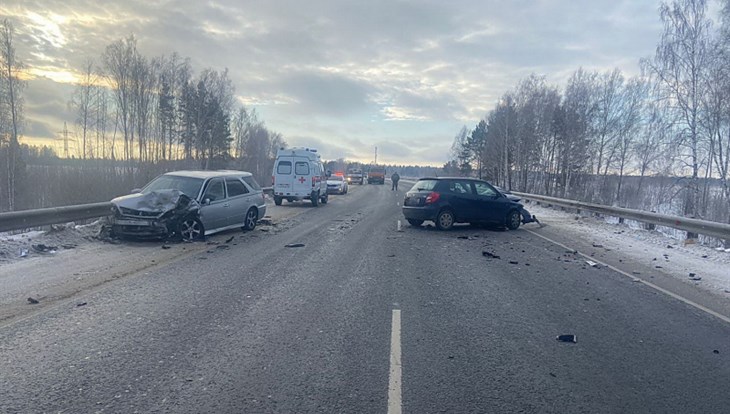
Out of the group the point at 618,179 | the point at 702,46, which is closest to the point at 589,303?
the point at 702,46

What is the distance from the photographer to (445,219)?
14781 millimetres

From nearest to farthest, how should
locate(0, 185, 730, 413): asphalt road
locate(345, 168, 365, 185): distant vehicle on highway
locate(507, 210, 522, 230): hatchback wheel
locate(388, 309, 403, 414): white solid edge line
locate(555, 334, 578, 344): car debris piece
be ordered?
1. locate(388, 309, 403, 414): white solid edge line
2. locate(0, 185, 730, 413): asphalt road
3. locate(555, 334, 578, 344): car debris piece
4. locate(507, 210, 522, 230): hatchback wheel
5. locate(345, 168, 365, 185): distant vehicle on highway

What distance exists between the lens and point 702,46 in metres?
24.0

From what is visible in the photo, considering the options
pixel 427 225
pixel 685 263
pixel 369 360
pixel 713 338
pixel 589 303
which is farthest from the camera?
pixel 427 225

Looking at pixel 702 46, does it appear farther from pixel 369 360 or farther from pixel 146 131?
pixel 146 131

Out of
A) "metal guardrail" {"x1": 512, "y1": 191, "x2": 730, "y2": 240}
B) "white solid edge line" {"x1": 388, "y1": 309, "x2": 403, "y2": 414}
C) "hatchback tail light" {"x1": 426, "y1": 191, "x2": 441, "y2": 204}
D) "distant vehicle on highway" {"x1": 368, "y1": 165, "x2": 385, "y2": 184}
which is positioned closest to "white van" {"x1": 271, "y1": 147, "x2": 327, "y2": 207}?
"hatchback tail light" {"x1": 426, "y1": 191, "x2": 441, "y2": 204}

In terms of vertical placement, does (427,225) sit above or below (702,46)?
below

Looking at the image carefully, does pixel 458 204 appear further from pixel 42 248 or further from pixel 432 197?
pixel 42 248

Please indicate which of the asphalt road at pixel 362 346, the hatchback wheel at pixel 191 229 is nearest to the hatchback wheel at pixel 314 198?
the hatchback wheel at pixel 191 229

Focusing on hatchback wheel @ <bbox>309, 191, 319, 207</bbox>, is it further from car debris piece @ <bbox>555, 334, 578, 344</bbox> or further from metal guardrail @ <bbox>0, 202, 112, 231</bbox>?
car debris piece @ <bbox>555, 334, 578, 344</bbox>

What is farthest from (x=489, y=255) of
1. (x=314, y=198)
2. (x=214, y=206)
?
(x=314, y=198)

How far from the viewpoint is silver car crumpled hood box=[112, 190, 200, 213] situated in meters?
10.6

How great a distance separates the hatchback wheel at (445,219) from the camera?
48.4 feet

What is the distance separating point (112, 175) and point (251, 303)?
3763cm
